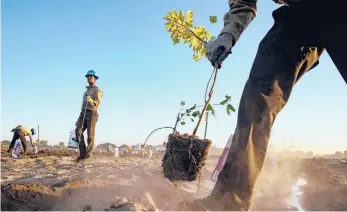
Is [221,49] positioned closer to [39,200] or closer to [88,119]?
[39,200]

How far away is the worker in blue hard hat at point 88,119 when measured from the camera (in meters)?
7.88

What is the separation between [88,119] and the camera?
25.9 feet

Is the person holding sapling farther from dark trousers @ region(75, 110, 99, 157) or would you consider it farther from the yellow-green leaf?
dark trousers @ region(75, 110, 99, 157)

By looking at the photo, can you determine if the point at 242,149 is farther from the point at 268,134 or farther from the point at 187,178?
the point at 187,178

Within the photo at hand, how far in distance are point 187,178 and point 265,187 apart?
4.93 m

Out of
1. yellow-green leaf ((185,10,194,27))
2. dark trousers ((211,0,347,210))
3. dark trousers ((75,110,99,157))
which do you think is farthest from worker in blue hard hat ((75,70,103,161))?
dark trousers ((211,0,347,210))

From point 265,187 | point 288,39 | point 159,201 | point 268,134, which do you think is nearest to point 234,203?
point 268,134

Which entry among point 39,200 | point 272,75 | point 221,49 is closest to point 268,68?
point 272,75

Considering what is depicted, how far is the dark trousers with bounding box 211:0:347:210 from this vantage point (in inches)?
86.1

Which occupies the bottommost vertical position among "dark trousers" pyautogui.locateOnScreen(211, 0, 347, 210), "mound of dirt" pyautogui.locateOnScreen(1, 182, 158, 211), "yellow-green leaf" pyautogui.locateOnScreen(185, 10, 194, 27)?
"mound of dirt" pyautogui.locateOnScreen(1, 182, 158, 211)

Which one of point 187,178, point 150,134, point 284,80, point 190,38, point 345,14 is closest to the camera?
point 345,14

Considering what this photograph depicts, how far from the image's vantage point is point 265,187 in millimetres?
7234

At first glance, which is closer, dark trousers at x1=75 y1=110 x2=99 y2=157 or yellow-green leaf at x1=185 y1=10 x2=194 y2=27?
yellow-green leaf at x1=185 y1=10 x2=194 y2=27

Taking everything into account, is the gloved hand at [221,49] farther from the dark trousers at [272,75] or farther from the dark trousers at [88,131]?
the dark trousers at [88,131]
